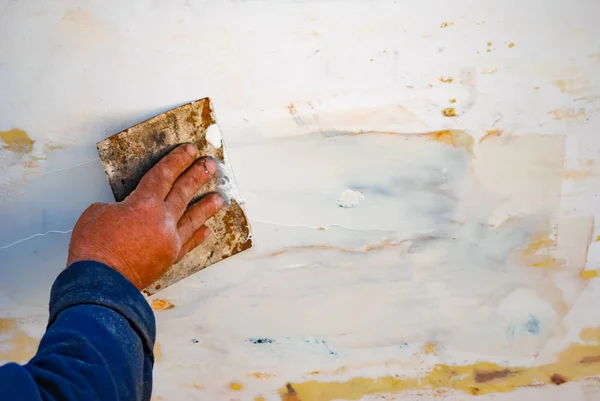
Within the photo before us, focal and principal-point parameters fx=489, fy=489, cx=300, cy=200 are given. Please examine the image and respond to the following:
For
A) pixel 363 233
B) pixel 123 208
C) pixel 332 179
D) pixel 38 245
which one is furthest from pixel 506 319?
pixel 38 245

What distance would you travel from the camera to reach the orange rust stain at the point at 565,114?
42.9 inches

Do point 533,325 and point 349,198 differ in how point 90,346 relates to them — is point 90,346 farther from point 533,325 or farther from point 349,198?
point 533,325

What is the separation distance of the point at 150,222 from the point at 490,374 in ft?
3.51

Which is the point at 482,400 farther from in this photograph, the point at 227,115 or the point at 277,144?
the point at 227,115

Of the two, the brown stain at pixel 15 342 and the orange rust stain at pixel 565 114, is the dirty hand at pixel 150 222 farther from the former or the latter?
the orange rust stain at pixel 565 114

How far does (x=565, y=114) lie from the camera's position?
1.09 metres

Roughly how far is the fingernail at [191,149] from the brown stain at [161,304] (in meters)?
0.46

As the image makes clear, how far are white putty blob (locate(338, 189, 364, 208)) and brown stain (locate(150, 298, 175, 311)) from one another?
0.54 meters

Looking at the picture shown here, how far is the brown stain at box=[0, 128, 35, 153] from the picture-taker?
1117 millimetres

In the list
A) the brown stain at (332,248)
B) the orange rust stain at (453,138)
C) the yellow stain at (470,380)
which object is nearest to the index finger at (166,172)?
the brown stain at (332,248)

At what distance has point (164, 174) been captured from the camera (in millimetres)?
1028

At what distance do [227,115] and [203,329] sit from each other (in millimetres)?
613

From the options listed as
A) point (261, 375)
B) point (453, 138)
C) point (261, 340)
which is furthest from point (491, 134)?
point (261, 375)

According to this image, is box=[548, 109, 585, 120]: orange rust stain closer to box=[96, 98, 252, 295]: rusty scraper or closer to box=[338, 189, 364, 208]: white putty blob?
box=[338, 189, 364, 208]: white putty blob
